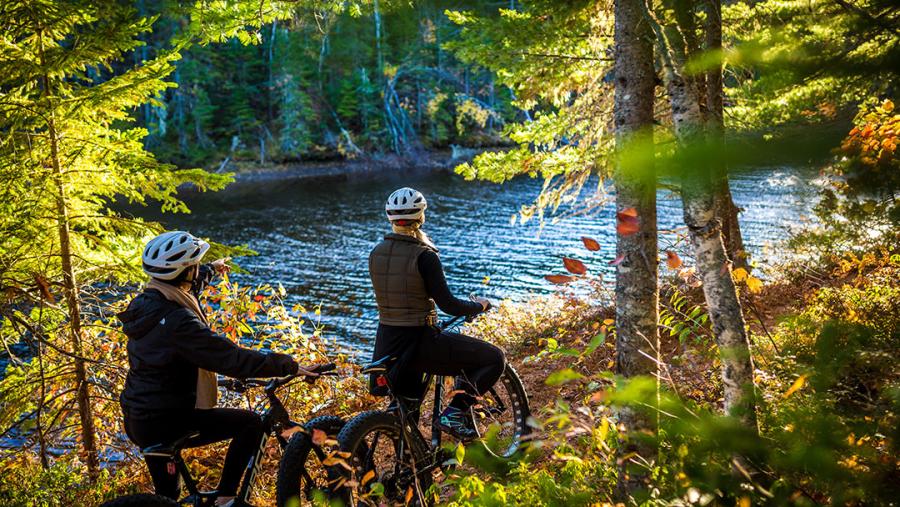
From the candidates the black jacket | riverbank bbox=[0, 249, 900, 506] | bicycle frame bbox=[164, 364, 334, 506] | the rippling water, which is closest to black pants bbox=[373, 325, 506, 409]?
riverbank bbox=[0, 249, 900, 506]

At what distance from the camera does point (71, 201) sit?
19.5 ft

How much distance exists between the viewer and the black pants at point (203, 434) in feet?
12.3

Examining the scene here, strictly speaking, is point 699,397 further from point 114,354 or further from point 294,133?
point 294,133

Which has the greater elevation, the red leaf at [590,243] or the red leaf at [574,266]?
the red leaf at [590,243]

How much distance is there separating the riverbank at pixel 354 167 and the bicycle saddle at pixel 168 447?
42.5 meters

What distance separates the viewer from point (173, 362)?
372 cm

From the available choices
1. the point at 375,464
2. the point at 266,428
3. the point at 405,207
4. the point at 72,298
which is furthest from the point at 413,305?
the point at 72,298

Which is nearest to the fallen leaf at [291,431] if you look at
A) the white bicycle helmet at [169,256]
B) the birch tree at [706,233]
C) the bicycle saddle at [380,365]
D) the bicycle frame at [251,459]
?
the bicycle frame at [251,459]

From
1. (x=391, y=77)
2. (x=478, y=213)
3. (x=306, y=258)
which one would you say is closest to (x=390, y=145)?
(x=391, y=77)

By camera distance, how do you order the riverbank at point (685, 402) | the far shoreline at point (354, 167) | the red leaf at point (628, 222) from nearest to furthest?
the riverbank at point (685, 402) < the red leaf at point (628, 222) < the far shoreline at point (354, 167)

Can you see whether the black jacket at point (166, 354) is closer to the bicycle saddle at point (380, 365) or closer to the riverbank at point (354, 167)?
the bicycle saddle at point (380, 365)

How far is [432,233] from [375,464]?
74.8 feet

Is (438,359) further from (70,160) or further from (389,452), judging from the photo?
(70,160)

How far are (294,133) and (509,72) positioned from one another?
46234 mm
